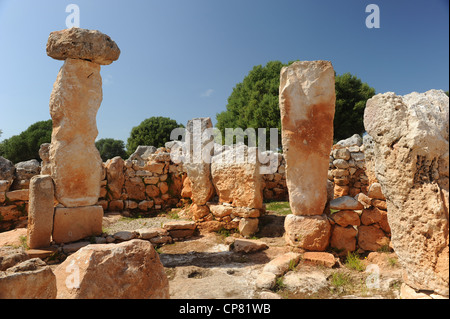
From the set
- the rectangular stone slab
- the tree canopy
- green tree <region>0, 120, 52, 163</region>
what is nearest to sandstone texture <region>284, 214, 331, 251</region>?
the rectangular stone slab

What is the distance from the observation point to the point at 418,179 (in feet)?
6.11

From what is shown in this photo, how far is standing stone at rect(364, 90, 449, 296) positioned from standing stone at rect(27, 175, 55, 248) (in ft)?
14.5

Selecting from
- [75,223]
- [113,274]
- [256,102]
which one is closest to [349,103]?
[256,102]

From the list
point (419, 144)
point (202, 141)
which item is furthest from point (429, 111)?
point (202, 141)

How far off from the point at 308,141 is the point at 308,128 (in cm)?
18

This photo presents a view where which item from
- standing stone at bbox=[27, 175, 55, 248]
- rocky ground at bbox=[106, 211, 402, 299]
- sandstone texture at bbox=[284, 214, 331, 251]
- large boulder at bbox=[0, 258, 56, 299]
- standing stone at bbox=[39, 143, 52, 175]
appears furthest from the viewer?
standing stone at bbox=[39, 143, 52, 175]

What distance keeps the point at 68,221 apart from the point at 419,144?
15.3ft

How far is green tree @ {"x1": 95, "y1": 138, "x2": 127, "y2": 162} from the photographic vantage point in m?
25.7

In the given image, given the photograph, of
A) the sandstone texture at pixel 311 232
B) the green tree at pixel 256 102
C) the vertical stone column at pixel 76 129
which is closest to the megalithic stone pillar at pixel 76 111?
the vertical stone column at pixel 76 129

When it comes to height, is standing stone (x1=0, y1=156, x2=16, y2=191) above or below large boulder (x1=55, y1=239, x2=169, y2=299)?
above

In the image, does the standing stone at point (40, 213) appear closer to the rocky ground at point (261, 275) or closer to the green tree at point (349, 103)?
the rocky ground at point (261, 275)

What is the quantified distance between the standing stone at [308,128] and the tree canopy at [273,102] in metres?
11.4

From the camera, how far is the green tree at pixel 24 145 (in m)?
17.9

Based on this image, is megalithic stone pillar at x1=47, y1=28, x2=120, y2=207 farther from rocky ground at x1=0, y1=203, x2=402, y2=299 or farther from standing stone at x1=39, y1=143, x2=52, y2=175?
standing stone at x1=39, y1=143, x2=52, y2=175
